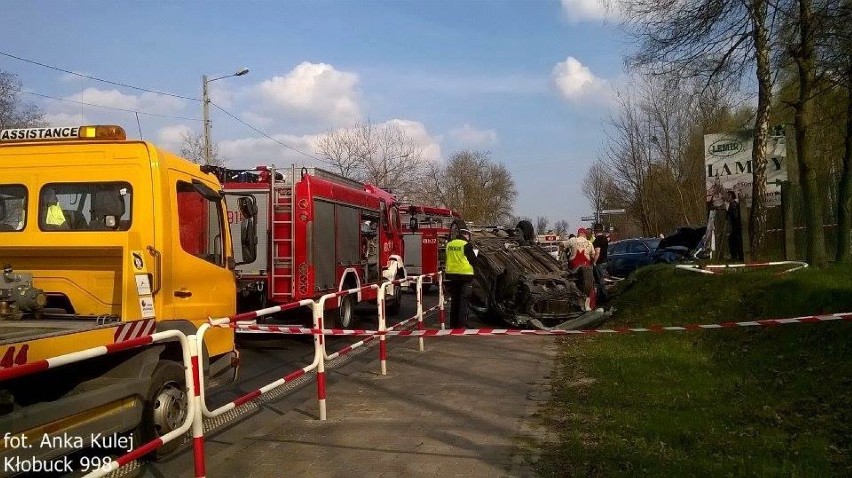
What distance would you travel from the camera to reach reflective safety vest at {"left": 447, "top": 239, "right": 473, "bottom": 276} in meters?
12.4

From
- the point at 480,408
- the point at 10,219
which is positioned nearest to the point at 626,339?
the point at 480,408

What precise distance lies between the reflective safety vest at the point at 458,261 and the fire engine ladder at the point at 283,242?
2704 millimetres

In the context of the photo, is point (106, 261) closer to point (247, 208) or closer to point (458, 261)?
point (247, 208)

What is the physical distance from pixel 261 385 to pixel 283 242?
3494 mm

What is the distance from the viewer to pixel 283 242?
11984 millimetres

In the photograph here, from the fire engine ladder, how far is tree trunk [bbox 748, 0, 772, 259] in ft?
28.5

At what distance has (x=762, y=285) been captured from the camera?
1109 cm

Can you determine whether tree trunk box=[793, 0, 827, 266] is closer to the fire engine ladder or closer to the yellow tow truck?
the fire engine ladder

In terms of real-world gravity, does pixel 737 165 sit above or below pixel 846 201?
above

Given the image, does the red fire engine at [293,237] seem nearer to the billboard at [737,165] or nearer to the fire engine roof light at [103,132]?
the fire engine roof light at [103,132]

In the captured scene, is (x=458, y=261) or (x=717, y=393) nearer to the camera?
(x=717, y=393)

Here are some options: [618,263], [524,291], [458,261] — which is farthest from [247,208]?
[618,263]

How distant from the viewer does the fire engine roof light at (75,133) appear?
6.06 m

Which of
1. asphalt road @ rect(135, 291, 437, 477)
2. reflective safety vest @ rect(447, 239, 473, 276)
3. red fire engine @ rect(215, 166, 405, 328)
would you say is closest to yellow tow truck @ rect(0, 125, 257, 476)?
asphalt road @ rect(135, 291, 437, 477)
